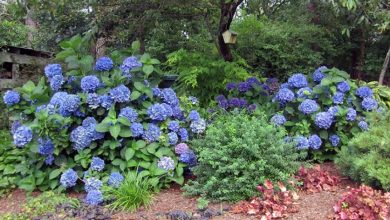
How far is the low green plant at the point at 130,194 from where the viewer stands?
10.1ft

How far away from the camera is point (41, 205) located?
3.13 m

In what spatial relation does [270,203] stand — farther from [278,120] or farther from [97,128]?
[97,128]

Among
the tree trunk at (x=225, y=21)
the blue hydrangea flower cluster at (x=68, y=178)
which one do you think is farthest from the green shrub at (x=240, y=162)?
the tree trunk at (x=225, y=21)

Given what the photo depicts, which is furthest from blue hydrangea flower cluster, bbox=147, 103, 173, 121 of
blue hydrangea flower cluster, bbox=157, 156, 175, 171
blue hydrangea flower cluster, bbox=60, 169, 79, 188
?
blue hydrangea flower cluster, bbox=60, 169, 79, 188

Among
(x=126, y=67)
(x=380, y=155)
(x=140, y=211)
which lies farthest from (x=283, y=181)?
(x=126, y=67)

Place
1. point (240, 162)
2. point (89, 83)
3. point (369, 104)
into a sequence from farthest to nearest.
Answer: point (369, 104), point (89, 83), point (240, 162)

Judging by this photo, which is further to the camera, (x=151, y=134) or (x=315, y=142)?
(x=315, y=142)

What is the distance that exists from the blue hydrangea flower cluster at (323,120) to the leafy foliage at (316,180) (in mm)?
549

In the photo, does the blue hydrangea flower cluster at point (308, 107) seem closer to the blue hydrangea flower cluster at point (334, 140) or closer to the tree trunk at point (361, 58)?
the blue hydrangea flower cluster at point (334, 140)

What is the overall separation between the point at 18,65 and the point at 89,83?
2.98 m

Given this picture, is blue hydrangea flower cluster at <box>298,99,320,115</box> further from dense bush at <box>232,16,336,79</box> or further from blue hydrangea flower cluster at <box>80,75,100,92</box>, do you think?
dense bush at <box>232,16,336,79</box>

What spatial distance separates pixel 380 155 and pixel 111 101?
220cm

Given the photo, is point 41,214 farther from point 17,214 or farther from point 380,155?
point 380,155

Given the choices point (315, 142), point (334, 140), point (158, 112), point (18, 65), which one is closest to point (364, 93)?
point (334, 140)
